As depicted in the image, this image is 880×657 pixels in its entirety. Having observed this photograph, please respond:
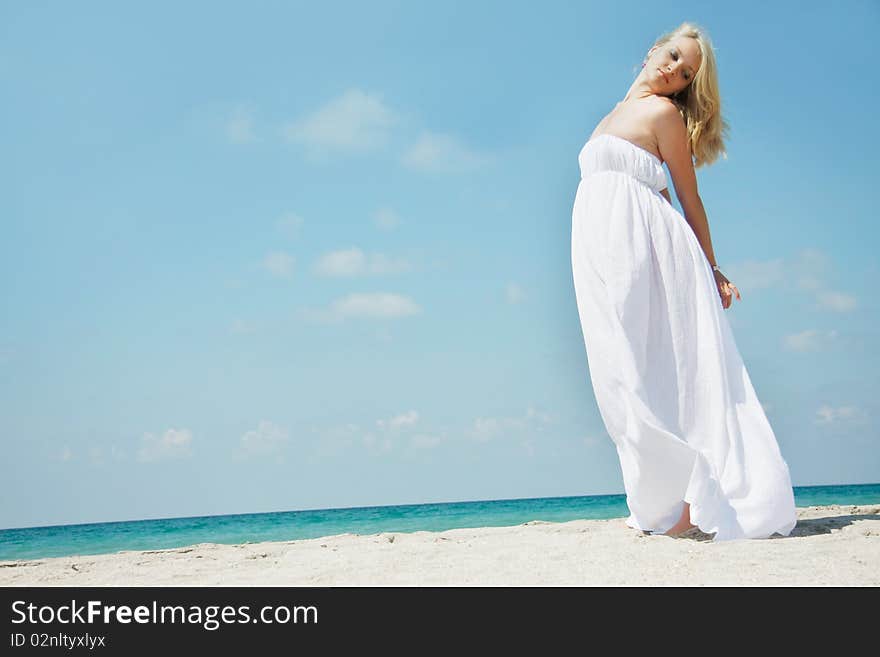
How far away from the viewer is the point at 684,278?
3.52m

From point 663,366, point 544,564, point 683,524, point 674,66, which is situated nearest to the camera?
point 544,564

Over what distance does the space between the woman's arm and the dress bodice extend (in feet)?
0.22

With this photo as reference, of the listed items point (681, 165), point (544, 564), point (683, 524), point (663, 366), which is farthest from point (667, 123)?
point (544, 564)

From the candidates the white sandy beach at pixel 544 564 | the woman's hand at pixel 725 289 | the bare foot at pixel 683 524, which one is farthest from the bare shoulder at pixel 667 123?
the white sandy beach at pixel 544 564

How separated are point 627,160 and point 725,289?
83cm

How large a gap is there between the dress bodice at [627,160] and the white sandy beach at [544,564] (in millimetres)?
1760

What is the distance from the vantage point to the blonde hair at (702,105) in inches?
148

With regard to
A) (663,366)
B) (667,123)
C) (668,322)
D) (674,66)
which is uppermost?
(674,66)

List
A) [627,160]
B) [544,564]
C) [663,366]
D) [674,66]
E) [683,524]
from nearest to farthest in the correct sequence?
[544,564] < [683,524] < [663,366] < [627,160] < [674,66]

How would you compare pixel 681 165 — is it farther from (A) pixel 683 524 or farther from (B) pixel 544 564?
(B) pixel 544 564

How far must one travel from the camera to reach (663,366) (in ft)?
11.5

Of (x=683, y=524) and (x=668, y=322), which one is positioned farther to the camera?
(x=668, y=322)
